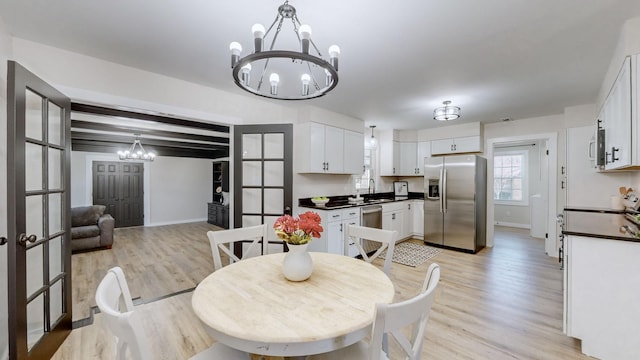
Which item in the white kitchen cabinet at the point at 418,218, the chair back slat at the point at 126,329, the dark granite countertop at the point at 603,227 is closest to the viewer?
the chair back slat at the point at 126,329

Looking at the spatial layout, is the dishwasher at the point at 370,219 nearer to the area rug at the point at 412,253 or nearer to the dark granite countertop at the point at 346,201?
the dark granite countertop at the point at 346,201

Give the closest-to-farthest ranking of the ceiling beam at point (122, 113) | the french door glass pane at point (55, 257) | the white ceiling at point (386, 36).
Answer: the white ceiling at point (386, 36)
the french door glass pane at point (55, 257)
the ceiling beam at point (122, 113)

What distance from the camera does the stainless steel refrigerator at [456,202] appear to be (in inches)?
171

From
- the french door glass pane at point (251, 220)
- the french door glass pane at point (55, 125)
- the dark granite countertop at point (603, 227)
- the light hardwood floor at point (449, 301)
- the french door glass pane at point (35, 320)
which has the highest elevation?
the french door glass pane at point (55, 125)

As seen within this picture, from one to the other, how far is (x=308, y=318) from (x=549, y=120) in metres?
5.25

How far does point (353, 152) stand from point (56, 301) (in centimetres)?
389

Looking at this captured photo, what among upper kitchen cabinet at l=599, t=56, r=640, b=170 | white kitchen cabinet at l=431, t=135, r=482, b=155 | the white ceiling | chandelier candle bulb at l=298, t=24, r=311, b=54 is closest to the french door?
the white ceiling

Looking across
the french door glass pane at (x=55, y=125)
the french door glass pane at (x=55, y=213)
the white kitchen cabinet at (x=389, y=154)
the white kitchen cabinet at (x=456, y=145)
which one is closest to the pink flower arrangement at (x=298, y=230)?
the french door glass pane at (x=55, y=213)

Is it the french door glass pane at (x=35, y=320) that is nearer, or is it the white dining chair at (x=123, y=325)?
the white dining chair at (x=123, y=325)

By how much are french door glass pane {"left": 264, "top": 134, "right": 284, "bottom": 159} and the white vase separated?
1.93 meters

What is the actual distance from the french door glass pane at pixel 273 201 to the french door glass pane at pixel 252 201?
7 cm

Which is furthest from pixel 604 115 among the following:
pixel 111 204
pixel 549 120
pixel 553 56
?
pixel 111 204

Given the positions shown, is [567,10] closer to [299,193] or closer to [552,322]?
[552,322]

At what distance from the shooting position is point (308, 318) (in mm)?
1050
